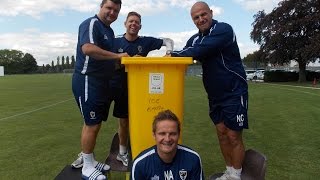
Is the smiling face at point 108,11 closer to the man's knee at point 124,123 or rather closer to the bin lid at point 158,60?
the bin lid at point 158,60

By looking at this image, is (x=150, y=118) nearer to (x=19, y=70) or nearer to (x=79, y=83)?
(x=79, y=83)

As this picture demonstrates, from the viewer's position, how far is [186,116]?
12.2 meters

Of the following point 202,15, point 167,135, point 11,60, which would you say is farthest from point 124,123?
point 11,60

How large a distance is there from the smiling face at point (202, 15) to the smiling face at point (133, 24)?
2.87 ft

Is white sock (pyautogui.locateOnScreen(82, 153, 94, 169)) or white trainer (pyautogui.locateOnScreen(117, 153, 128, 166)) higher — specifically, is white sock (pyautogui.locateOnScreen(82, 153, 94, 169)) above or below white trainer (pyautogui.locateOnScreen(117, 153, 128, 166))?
above

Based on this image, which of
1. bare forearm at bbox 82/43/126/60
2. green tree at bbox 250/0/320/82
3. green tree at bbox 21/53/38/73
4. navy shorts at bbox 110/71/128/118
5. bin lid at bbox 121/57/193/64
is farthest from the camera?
green tree at bbox 21/53/38/73

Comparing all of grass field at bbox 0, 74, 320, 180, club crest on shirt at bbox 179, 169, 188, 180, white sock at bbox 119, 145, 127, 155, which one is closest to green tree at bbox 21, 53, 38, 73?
grass field at bbox 0, 74, 320, 180

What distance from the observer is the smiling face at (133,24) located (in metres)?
5.32

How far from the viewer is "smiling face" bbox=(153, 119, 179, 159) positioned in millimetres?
3400

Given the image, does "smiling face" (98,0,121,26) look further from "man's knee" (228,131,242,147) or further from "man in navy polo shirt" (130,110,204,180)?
"man's knee" (228,131,242,147)

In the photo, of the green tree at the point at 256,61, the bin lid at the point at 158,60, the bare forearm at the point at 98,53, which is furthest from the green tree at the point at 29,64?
the bin lid at the point at 158,60

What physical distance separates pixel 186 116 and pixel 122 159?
676cm

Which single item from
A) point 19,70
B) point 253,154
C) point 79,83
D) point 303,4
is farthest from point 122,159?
point 19,70

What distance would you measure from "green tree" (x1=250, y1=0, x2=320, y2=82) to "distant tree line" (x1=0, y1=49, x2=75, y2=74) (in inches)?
2948
